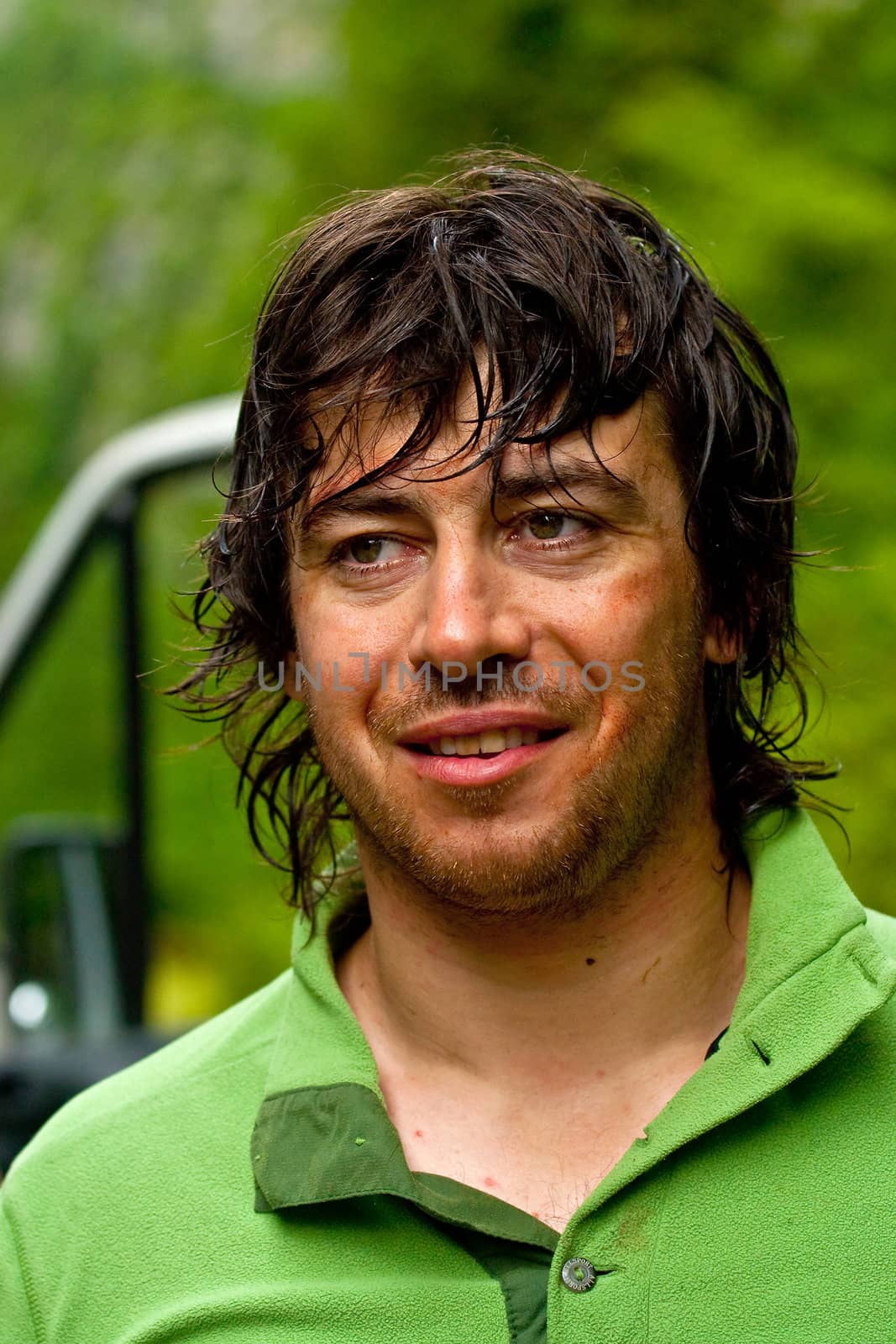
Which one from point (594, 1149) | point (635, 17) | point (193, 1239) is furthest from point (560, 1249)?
point (635, 17)

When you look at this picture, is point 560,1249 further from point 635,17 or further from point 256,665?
point 635,17

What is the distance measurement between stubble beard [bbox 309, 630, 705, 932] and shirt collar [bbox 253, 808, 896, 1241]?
203 mm

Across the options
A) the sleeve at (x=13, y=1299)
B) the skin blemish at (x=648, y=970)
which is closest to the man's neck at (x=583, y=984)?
the skin blemish at (x=648, y=970)

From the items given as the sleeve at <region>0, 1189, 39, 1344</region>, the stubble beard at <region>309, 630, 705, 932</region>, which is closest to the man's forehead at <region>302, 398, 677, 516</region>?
the stubble beard at <region>309, 630, 705, 932</region>

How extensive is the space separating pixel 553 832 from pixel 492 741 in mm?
149

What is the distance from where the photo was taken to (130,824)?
4.68 meters

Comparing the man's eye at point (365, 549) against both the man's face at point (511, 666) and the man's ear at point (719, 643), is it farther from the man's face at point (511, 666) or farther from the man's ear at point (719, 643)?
the man's ear at point (719, 643)

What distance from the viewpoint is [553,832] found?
2.34 m

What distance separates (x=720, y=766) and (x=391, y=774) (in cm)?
60

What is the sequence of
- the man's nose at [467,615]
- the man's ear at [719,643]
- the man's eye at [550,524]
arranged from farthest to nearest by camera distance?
the man's ear at [719,643] → the man's eye at [550,524] → the man's nose at [467,615]

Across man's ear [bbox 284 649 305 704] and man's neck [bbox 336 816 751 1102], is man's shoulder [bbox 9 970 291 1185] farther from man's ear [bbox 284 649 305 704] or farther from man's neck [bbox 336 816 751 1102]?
man's ear [bbox 284 649 305 704]

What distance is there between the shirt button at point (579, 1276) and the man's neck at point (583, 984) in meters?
0.35

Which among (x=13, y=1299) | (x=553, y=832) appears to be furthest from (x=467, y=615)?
(x=13, y=1299)

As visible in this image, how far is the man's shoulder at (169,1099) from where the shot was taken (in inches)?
98.0
